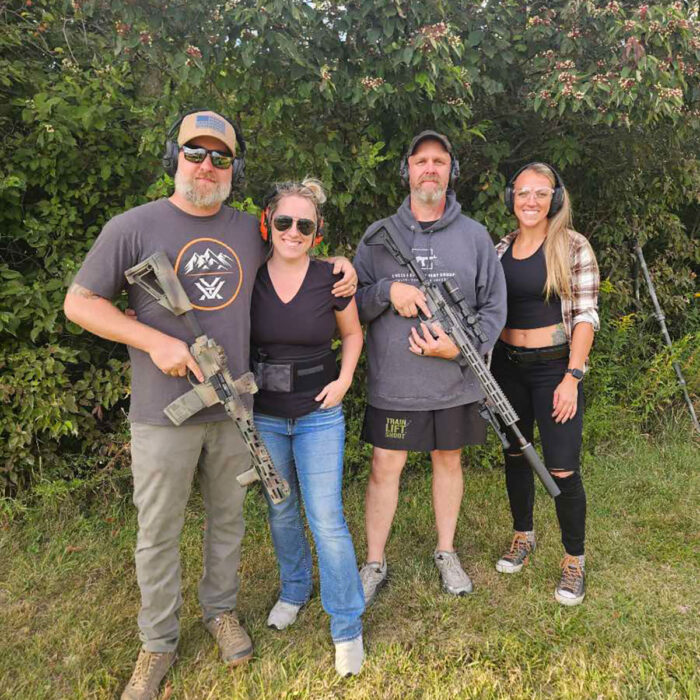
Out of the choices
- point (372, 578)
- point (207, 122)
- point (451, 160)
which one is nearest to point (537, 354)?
point (451, 160)

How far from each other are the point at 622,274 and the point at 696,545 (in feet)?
9.99

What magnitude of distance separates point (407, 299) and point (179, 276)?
1184mm

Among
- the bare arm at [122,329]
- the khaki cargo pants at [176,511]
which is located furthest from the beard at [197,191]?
the khaki cargo pants at [176,511]

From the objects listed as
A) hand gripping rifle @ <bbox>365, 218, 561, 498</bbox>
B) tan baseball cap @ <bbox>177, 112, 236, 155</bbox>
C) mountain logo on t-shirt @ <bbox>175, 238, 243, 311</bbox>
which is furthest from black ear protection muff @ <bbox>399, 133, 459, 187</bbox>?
mountain logo on t-shirt @ <bbox>175, 238, 243, 311</bbox>

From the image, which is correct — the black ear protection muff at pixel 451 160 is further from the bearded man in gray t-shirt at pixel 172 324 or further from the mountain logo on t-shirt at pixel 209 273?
the mountain logo on t-shirt at pixel 209 273

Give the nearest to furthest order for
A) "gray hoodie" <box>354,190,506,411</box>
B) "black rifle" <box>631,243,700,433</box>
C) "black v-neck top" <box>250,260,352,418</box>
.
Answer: "black v-neck top" <box>250,260,352,418</box>, "gray hoodie" <box>354,190,506,411</box>, "black rifle" <box>631,243,700,433</box>

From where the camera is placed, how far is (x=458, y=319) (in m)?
3.08

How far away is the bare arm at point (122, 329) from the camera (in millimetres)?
2350

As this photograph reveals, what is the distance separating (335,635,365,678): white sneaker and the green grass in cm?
4

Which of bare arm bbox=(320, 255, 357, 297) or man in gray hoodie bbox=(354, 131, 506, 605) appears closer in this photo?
bare arm bbox=(320, 255, 357, 297)

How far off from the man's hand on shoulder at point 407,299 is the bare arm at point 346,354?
0.26m

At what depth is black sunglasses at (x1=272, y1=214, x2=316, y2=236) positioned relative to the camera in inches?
103

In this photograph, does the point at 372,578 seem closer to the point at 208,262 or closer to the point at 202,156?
the point at 208,262

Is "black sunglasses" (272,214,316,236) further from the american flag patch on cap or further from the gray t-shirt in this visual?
the american flag patch on cap
